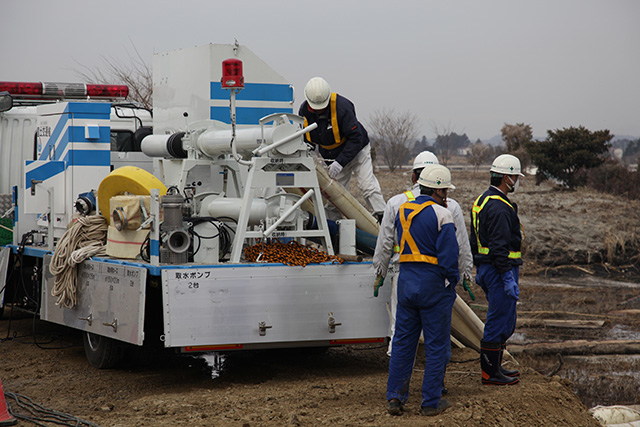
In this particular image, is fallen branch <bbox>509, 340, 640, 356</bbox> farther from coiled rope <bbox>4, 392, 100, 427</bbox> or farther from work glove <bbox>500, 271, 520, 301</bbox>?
coiled rope <bbox>4, 392, 100, 427</bbox>

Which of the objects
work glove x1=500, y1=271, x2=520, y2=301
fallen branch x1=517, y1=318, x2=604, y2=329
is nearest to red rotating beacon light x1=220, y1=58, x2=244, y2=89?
work glove x1=500, y1=271, x2=520, y2=301

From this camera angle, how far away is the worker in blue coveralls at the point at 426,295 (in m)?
6.77

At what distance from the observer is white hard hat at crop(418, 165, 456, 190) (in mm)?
7016

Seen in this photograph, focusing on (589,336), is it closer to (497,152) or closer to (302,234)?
(302,234)

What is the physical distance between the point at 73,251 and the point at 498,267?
13.9ft

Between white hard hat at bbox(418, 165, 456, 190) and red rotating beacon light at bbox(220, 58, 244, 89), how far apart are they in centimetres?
218

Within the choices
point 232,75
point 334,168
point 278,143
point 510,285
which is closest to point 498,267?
point 510,285

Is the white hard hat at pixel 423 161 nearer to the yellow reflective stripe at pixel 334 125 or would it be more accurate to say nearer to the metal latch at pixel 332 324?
the yellow reflective stripe at pixel 334 125

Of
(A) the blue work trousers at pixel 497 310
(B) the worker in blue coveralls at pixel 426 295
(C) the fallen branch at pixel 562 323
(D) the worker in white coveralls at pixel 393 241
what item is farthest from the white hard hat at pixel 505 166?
(C) the fallen branch at pixel 562 323

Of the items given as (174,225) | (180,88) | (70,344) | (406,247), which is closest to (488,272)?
(406,247)

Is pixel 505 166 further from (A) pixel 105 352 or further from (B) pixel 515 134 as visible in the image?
(B) pixel 515 134

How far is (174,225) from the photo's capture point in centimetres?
778

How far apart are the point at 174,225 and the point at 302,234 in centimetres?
119

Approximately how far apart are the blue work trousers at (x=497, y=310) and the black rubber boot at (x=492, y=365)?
0.18 feet
